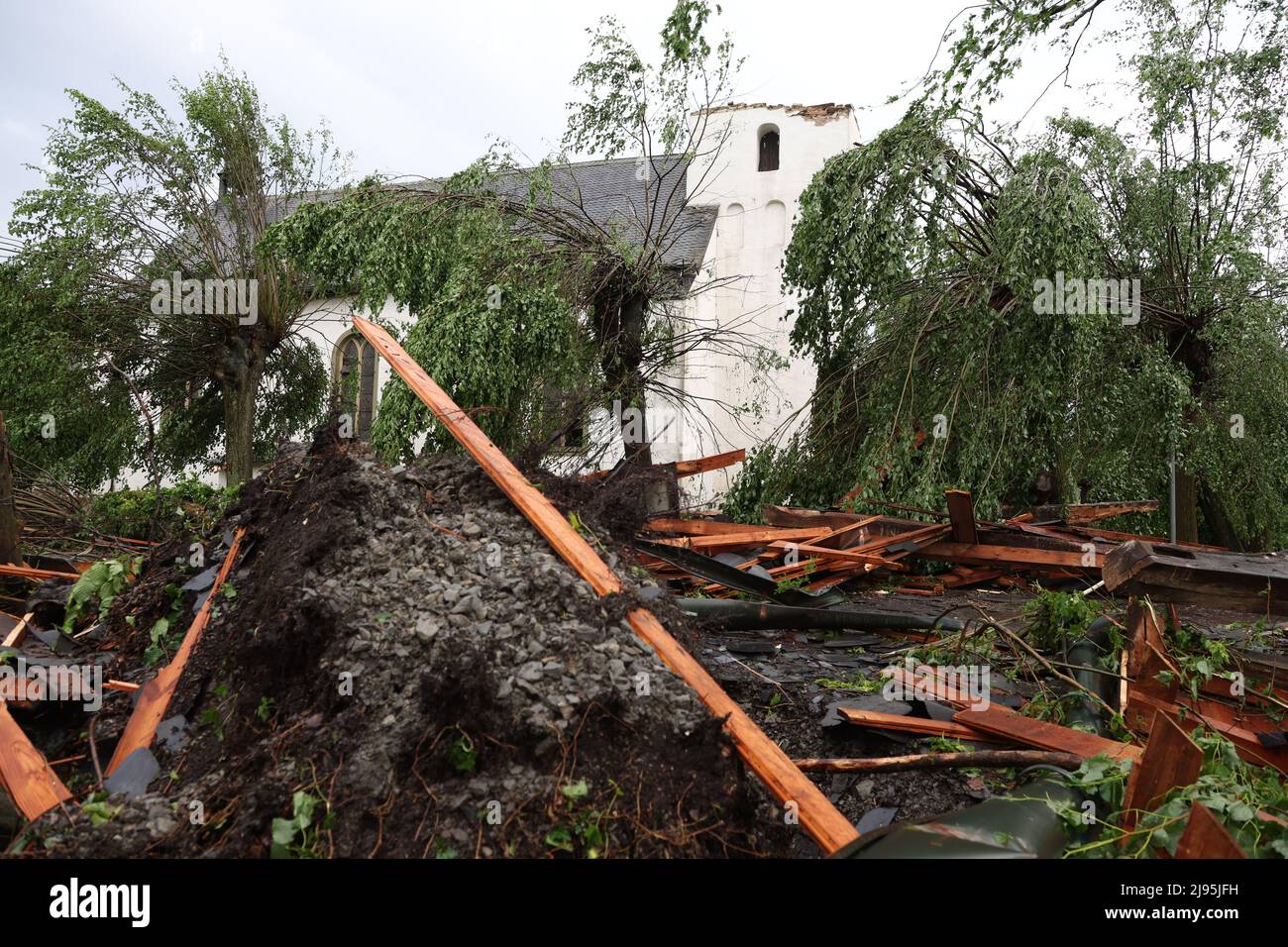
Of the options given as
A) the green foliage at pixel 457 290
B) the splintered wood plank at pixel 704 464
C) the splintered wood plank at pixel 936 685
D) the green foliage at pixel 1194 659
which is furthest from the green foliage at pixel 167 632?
the green foliage at pixel 457 290

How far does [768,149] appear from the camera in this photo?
70.8 feet

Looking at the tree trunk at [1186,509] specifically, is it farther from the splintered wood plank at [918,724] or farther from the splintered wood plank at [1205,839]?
the splintered wood plank at [1205,839]

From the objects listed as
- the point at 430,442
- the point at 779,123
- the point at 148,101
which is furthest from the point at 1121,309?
the point at 148,101

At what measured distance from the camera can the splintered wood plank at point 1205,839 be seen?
1.90 m

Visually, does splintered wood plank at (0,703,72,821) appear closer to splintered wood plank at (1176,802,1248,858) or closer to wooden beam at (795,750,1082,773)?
wooden beam at (795,750,1082,773)

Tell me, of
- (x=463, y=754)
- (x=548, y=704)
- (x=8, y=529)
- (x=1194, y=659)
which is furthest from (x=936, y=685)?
(x=8, y=529)

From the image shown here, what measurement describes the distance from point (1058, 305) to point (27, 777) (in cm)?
846

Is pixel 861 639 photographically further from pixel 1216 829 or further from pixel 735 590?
pixel 1216 829

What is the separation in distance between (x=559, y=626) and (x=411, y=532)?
1.02m

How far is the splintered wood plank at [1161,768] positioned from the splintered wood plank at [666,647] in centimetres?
81

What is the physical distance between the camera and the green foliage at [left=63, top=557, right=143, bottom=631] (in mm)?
4711

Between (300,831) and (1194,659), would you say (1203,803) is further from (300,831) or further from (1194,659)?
(300,831)

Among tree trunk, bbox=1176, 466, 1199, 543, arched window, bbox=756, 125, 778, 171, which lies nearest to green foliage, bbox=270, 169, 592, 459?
tree trunk, bbox=1176, 466, 1199, 543
